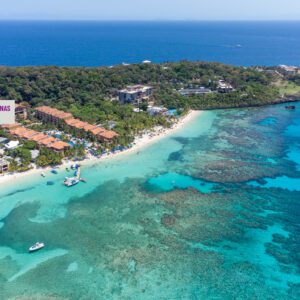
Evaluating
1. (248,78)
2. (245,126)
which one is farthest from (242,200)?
(248,78)

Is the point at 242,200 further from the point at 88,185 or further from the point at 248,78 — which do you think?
the point at 248,78

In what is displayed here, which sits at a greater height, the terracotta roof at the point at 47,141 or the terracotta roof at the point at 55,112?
the terracotta roof at the point at 55,112

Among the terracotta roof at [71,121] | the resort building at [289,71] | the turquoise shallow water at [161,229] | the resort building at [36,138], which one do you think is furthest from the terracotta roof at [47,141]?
the resort building at [289,71]

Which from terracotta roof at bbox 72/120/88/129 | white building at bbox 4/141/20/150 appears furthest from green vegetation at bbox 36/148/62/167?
terracotta roof at bbox 72/120/88/129

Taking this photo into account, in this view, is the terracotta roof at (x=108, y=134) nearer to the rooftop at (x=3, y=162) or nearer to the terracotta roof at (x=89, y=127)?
the terracotta roof at (x=89, y=127)

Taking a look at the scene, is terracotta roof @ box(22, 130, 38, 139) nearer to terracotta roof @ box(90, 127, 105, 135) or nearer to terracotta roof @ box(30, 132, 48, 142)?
terracotta roof @ box(30, 132, 48, 142)

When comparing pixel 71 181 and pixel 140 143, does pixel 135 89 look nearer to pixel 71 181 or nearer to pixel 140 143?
pixel 140 143

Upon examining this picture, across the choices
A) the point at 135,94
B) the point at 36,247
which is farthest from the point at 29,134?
the point at 135,94
